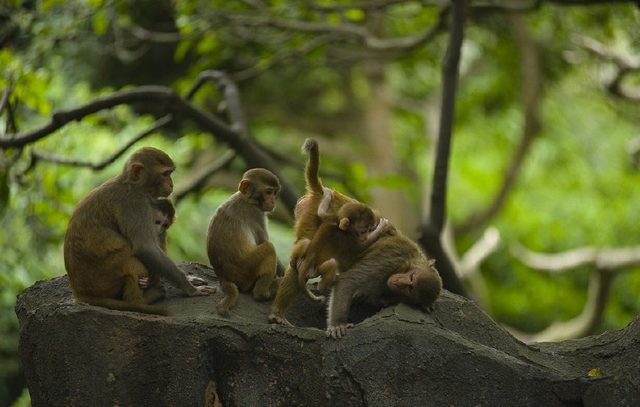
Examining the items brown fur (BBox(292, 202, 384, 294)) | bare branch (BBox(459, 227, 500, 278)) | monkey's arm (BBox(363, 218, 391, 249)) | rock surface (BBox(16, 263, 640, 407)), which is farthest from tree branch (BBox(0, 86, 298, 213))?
bare branch (BBox(459, 227, 500, 278))

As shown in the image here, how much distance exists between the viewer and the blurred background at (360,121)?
27.7ft

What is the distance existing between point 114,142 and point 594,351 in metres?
6.67

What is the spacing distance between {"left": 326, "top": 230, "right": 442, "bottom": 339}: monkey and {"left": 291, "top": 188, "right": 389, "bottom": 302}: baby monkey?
0.05 m

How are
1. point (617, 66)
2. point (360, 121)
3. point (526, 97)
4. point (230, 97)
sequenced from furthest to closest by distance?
point (360, 121) < point (526, 97) < point (617, 66) < point (230, 97)

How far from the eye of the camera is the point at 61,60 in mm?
13516

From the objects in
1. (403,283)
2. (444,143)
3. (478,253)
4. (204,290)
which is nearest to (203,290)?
(204,290)

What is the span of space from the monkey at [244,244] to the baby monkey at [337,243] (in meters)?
0.20

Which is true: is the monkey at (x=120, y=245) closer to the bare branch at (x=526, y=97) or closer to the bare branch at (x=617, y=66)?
the bare branch at (x=617, y=66)

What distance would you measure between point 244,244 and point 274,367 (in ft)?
2.45

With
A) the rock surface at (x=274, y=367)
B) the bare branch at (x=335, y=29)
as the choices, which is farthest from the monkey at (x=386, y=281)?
the bare branch at (x=335, y=29)

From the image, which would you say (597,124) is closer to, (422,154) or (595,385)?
(422,154)

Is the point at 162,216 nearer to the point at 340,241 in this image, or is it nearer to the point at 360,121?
the point at 340,241

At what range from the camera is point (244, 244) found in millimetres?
5125

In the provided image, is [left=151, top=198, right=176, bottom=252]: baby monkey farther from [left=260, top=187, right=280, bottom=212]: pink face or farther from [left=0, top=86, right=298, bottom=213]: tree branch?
[left=0, top=86, right=298, bottom=213]: tree branch
